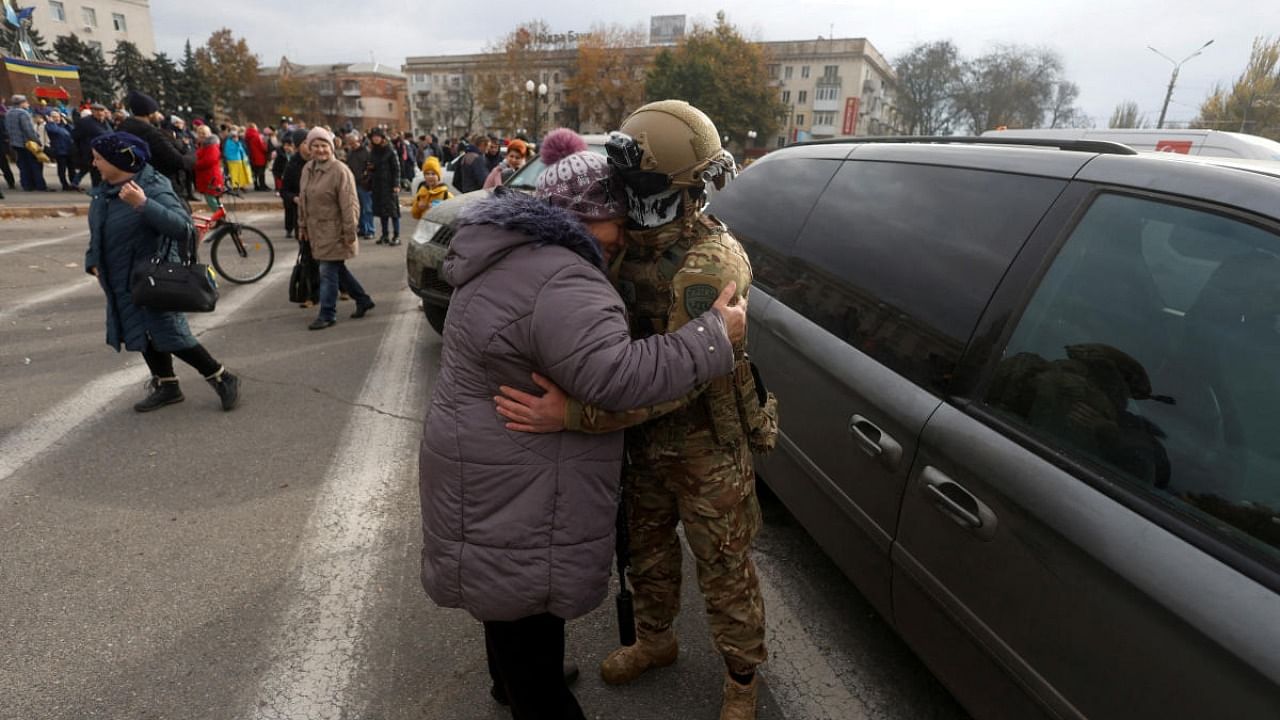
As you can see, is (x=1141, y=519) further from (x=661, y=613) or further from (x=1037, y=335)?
(x=661, y=613)

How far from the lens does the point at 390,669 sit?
2412 mm

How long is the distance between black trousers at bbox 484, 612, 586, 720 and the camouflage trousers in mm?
448

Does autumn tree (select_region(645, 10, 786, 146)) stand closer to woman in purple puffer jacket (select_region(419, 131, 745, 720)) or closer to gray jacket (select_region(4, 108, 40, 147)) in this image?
gray jacket (select_region(4, 108, 40, 147))

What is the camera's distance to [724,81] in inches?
2317

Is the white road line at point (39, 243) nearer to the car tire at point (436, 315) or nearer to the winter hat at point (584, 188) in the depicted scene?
the car tire at point (436, 315)

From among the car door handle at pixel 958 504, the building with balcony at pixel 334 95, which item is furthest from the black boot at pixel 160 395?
the building with balcony at pixel 334 95

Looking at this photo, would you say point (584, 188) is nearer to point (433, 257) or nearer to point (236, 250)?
point (433, 257)

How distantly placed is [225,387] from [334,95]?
101943mm

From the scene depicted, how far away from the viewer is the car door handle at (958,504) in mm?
1650

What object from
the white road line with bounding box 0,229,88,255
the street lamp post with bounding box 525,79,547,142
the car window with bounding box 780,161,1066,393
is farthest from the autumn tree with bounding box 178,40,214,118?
the car window with bounding box 780,161,1066,393

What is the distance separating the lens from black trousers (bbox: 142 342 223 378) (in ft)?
14.5

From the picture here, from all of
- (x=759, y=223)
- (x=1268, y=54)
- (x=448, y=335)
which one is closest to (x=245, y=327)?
(x=759, y=223)

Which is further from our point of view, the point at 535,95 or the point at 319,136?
the point at 535,95

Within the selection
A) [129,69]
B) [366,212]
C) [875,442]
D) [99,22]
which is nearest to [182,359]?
[875,442]
